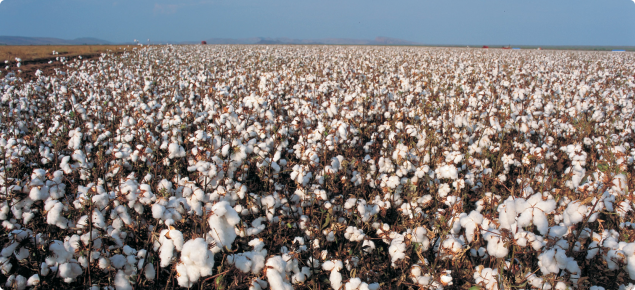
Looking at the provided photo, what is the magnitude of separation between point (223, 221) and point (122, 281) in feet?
3.38

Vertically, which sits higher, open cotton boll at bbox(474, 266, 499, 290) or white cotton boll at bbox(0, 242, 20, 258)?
white cotton boll at bbox(0, 242, 20, 258)

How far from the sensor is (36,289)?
2.36 meters

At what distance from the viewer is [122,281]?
2125 mm

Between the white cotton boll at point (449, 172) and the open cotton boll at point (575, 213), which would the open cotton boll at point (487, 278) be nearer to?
the open cotton boll at point (575, 213)

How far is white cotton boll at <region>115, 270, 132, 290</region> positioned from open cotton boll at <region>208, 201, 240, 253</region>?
2.81 ft

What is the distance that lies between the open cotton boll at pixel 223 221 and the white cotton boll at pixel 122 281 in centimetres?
86

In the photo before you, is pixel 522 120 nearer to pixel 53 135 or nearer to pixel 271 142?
pixel 271 142

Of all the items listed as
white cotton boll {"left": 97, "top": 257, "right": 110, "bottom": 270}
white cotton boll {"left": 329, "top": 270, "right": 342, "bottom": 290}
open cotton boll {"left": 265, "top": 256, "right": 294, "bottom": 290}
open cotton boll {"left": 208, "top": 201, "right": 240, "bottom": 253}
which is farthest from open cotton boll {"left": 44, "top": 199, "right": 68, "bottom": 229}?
white cotton boll {"left": 329, "top": 270, "right": 342, "bottom": 290}

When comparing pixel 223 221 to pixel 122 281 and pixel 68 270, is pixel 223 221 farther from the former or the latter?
pixel 68 270

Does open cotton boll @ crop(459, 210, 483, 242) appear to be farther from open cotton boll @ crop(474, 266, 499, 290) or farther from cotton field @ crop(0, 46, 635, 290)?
open cotton boll @ crop(474, 266, 499, 290)

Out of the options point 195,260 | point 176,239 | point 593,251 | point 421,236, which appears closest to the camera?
point 195,260

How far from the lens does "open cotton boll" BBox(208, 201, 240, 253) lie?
1.67 meters

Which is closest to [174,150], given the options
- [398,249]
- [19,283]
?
[19,283]

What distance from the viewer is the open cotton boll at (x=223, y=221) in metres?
1.67
